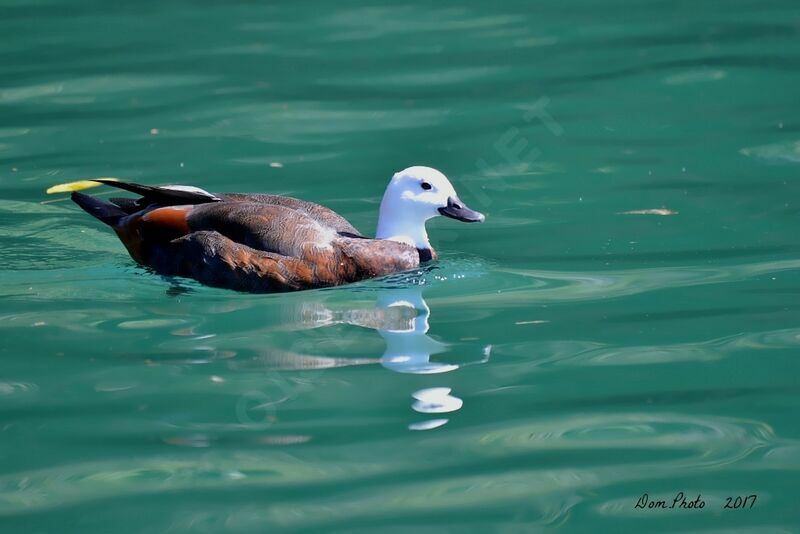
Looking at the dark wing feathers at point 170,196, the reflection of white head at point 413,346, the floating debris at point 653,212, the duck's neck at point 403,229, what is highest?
the dark wing feathers at point 170,196

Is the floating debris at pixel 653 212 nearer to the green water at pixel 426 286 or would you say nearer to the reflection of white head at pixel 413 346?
the green water at pixel 426 286

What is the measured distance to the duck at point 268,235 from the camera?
328 inches

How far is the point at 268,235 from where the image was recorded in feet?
27.6

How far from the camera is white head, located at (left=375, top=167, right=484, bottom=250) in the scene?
887 centimetres

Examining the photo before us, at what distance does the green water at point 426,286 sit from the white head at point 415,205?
0.96ft

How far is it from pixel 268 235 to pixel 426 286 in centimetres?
102

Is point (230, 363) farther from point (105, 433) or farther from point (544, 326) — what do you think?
point (544, 326)

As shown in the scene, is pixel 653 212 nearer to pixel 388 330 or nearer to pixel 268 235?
pixel 268 235

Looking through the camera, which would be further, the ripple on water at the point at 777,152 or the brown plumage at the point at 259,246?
the ripple on water at the point at 777,152

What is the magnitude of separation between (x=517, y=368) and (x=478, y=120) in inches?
214

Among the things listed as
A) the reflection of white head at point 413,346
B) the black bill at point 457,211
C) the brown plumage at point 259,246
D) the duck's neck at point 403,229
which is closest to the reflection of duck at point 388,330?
the reflection of white head at point 413,346

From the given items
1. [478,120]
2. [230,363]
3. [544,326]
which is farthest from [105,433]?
[478,120]

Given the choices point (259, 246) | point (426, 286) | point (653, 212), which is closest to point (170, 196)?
point (259, 246)

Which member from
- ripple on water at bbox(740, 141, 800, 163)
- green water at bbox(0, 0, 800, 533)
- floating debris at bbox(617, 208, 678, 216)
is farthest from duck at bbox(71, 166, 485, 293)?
ripple on water at bbox(740, 141, 800, 163)
